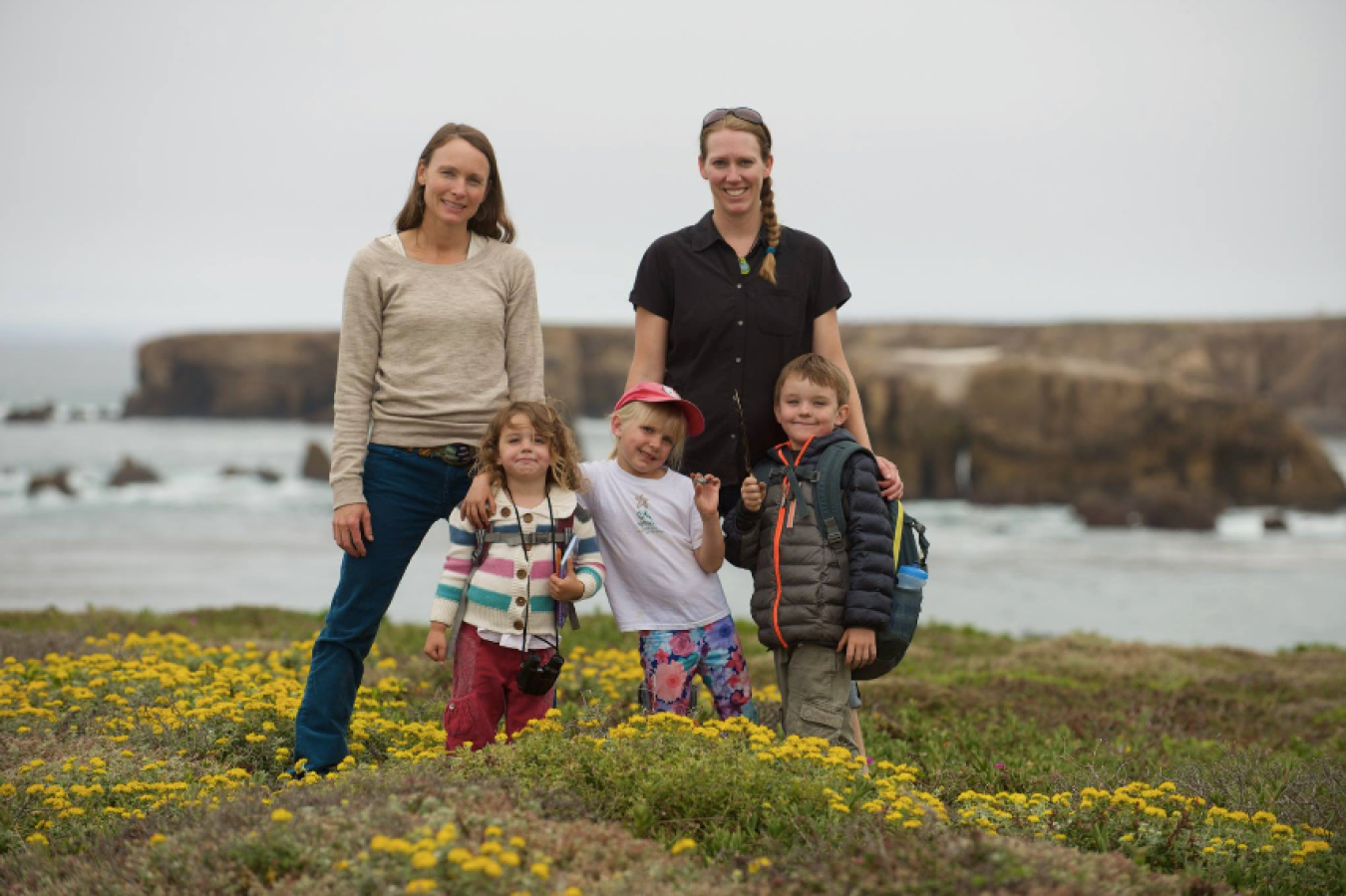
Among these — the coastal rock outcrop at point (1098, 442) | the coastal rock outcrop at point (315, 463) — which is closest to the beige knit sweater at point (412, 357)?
the coastal rock outcrop at point (1098, 442)

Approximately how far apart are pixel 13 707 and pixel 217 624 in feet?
18.1

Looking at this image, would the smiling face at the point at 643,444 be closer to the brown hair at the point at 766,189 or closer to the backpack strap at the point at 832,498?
the backpack strap at the point at 832,498

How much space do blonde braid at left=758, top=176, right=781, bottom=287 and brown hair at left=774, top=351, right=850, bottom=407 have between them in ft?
1.22

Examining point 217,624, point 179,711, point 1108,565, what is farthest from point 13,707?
point 1108,565

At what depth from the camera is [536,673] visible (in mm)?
5207

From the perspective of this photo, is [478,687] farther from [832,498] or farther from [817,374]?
[817,374]

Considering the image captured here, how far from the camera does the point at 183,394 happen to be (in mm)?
71688

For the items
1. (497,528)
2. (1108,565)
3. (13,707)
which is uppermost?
(497,528)

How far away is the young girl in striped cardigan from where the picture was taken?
5223 millimetres

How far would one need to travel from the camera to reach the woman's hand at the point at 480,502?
17.0ft

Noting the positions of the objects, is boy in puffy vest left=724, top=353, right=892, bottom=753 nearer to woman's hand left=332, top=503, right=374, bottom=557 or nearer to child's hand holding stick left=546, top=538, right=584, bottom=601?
child's hand holding stick left=546, top=538, right=584, bottom=601

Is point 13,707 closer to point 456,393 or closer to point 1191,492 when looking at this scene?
point 456,393

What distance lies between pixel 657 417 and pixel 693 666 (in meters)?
1.09

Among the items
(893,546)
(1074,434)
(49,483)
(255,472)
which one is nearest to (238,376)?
(255,472)
